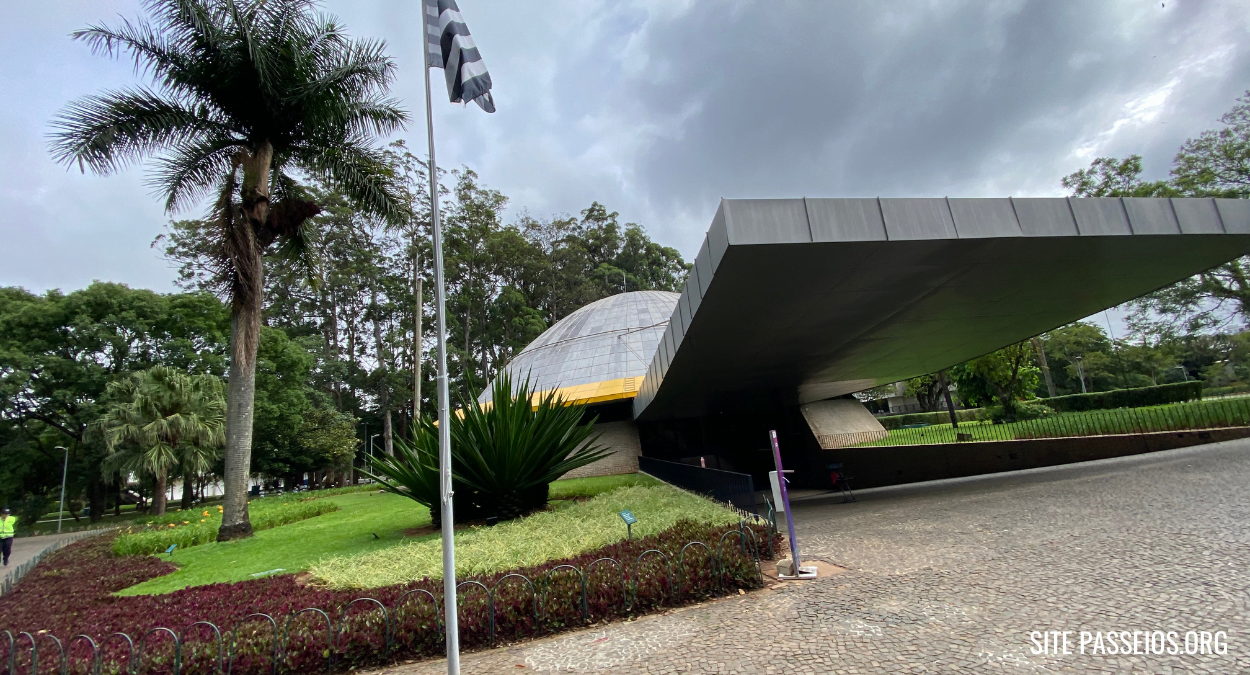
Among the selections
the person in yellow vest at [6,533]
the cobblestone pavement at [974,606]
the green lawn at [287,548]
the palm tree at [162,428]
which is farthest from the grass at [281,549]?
the palm tree at [162,428]

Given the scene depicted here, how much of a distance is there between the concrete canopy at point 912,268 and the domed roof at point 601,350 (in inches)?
388

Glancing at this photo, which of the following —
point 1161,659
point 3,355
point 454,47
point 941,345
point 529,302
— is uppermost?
point 529,302

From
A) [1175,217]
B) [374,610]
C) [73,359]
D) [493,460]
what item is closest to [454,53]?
[374,610]

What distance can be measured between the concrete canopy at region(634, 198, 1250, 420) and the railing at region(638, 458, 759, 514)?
2347 mm

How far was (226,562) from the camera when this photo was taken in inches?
374

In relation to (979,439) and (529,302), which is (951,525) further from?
(529,302)

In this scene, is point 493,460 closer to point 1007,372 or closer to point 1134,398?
point 1007,372

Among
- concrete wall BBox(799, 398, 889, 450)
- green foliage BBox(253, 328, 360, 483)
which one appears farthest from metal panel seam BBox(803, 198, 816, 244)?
green foliage BBox(253, 328, 360, 483)

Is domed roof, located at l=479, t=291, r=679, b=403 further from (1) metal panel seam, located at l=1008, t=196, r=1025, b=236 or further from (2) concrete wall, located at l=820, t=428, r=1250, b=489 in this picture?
(1) metal panel seam, located at l=1008, t=196, r=1025, b=236

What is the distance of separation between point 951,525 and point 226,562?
11406 mm

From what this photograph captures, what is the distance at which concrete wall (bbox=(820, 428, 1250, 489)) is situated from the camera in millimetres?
14648

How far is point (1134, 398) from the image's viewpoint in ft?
96.4

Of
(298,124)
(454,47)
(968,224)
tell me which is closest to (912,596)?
(968,224)

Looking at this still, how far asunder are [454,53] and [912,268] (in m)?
6.48
